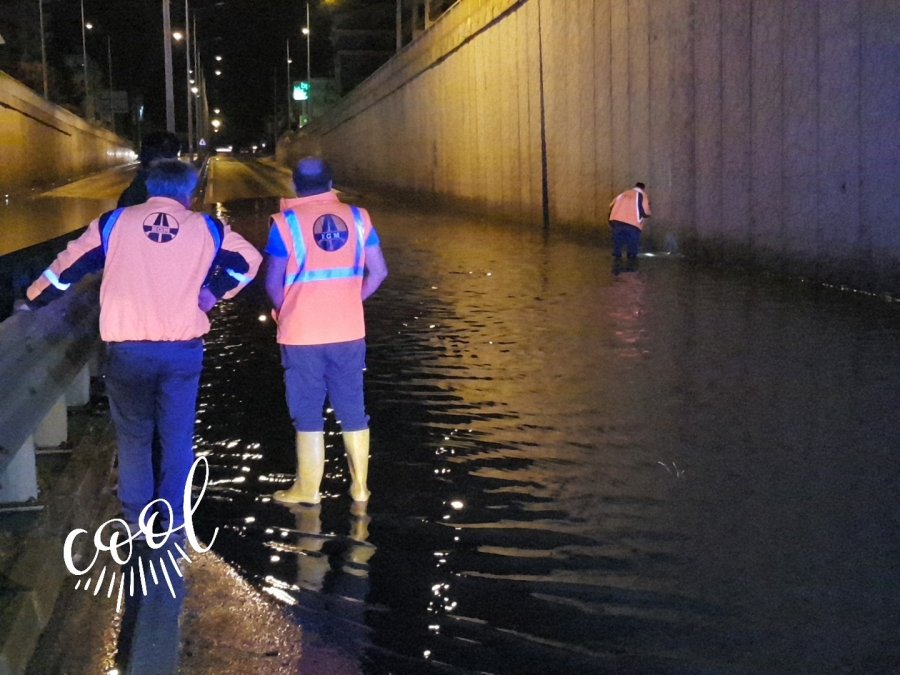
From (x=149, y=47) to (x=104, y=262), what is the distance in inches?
4429

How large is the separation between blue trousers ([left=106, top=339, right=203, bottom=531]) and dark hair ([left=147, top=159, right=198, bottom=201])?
0.65 m

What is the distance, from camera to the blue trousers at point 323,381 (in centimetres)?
622

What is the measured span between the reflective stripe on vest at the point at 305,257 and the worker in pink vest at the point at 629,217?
13.4m

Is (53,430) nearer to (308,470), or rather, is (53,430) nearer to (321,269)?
(308,470)

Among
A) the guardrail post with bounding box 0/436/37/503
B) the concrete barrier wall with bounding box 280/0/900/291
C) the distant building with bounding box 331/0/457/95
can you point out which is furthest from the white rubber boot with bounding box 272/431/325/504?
the distant building with bounding box 331/0/457/95

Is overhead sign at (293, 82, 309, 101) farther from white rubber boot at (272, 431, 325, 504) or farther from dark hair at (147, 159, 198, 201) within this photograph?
dark hair at (147, 159, 198, 201)

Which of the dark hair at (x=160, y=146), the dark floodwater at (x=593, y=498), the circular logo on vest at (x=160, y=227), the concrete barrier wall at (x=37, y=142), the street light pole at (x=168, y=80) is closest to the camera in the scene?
the dark floodwater at (x=593, y=498)

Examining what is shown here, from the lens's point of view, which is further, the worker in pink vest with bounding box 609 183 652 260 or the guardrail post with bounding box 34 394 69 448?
the worker in pink vest with bounding box 609 183 652 260

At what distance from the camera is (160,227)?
5336 millimetres

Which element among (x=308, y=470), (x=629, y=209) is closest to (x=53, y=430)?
(x=308, y=470)

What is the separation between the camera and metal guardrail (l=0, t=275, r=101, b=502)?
5.20 metres

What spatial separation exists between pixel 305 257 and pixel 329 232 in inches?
6.6

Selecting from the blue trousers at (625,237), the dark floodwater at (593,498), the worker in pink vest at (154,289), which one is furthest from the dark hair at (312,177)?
the blue trousers at (625,237)

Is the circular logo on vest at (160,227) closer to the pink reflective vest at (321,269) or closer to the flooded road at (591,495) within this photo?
the pink reflective vest at (321,269)
